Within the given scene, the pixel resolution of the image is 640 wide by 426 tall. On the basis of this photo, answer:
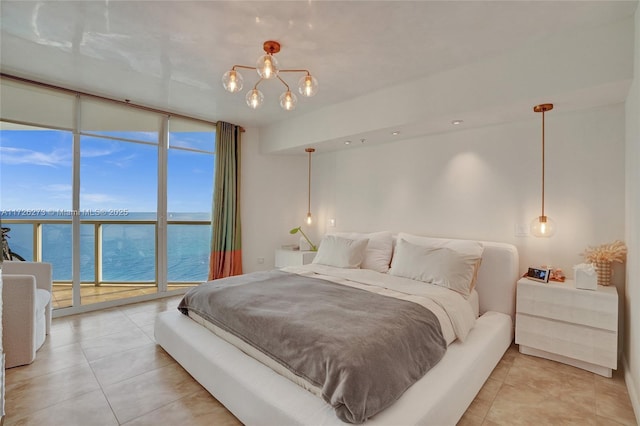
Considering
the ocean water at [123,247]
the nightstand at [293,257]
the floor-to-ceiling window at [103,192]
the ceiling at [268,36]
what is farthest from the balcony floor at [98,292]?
the ceiling at [268,36]

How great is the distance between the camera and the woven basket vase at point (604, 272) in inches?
103

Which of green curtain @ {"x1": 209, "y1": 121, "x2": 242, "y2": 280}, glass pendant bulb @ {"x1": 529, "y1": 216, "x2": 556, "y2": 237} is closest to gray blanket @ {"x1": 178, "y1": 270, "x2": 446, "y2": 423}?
glass pendant bulb @ {"x1": 529, "y1": 216, "x2": 556, "y2": 237}

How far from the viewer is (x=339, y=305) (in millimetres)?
2396

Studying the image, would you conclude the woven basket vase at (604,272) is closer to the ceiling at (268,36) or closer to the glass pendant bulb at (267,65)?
the ceiling at (268,36)

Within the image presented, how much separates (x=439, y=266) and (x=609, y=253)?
1282mm

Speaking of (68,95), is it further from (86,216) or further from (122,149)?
(86,216)

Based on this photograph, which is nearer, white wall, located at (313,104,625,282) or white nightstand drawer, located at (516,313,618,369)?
white nightstand drawer, located at (516,313,618,369)

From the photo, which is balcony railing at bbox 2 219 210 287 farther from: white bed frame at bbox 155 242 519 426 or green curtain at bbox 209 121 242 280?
white bed frame at bbox 155 242 519 426

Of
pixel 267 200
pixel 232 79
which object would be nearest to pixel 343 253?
pixel 267 200

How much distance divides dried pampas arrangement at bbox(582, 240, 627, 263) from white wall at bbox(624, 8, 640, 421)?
0.21ft

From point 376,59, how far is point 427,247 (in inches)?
71.9

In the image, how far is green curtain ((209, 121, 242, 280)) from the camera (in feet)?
15.5

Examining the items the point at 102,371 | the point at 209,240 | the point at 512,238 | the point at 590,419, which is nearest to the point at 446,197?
the point at 512,238

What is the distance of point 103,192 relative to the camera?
13.9ft
